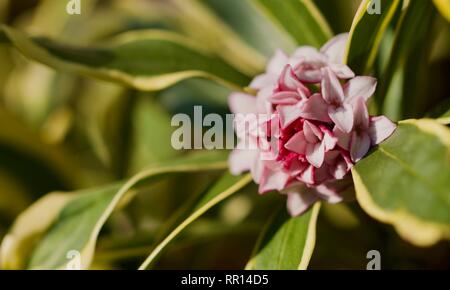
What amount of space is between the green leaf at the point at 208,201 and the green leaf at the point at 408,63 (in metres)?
0.20

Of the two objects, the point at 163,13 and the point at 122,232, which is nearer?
the point at 122,232

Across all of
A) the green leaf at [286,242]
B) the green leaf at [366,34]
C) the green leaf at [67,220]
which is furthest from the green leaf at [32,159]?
the green leaf at [366,34]

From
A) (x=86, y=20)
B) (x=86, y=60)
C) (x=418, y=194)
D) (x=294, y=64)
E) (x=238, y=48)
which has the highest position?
(x=86, y=20)

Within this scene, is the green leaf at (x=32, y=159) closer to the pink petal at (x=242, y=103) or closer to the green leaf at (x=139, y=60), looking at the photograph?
the green leaf at (x=139, y=60)

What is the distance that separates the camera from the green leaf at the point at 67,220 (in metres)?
0.83

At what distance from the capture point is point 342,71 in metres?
0.71

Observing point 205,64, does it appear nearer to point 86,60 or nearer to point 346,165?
point 86,60

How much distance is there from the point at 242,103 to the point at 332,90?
0.15 m

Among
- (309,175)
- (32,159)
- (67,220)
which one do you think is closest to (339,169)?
(309,175)

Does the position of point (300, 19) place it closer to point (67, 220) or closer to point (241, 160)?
point (241, 160)

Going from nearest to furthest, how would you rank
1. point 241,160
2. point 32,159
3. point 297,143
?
point 297,143, point 241,160, point 32,159

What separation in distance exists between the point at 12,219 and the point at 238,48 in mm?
494

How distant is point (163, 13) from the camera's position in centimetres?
139

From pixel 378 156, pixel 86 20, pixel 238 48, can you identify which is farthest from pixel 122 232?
pixel 378 156
